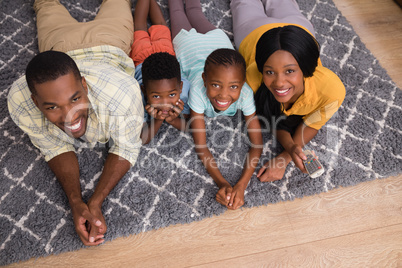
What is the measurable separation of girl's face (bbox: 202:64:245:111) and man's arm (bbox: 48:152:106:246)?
0.56 meters

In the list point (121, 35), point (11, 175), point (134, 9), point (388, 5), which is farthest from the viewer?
point (388, 5)

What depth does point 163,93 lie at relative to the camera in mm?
1082

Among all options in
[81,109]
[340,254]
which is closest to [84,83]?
[81,109]

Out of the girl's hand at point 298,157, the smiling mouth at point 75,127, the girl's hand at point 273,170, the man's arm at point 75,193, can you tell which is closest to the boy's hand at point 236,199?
the girl's hand at point 273,170

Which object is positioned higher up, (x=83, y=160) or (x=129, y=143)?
(x=129, y=143)

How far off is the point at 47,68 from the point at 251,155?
0.76 meters

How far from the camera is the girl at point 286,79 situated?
3.02 ft

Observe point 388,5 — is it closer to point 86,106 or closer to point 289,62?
point 289,62

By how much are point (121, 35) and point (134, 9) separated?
0.36 meters

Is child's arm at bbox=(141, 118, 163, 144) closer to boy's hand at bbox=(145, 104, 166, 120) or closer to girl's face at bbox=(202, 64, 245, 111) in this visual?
boy's hand at bbox=(145, 104, 166, 120)

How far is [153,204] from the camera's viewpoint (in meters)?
1.09

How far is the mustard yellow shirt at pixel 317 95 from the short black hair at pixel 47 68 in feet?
2.05

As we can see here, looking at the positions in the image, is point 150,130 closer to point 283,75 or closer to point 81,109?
point 81,109

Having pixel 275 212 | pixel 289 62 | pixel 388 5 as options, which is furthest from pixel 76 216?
pixel 388 5
